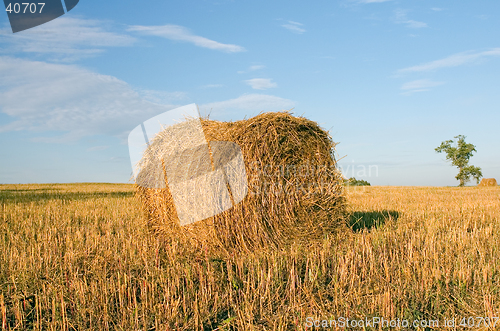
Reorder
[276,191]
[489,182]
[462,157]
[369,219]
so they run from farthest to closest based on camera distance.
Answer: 1. [462,157]
2. [489,182]
3. [369,219]
4. [276,191]

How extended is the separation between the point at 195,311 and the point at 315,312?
1064mm

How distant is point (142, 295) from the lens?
11.0ft

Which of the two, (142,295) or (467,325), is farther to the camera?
(142,295)

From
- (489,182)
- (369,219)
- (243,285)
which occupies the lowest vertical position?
(489,182)

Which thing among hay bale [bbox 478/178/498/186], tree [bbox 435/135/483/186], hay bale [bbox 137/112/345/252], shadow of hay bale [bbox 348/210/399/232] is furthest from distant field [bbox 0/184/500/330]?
tree [bbox 435/135/483/186]

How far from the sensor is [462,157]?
53.4 metres

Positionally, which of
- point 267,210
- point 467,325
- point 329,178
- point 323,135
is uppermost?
point 323,135

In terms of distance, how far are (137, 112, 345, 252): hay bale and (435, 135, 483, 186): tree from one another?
5353 cm

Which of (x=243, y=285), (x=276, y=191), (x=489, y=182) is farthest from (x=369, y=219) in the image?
(x=489, y=182)

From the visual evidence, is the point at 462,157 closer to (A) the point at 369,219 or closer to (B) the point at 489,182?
(B) the point at 489,182

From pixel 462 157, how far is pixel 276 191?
5891 centimetres

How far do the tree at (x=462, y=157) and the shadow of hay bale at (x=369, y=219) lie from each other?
4993 cm

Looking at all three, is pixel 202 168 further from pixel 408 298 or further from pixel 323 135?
pixel 408 298

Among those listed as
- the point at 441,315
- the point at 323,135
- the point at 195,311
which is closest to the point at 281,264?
the point at 195,311
